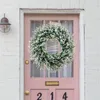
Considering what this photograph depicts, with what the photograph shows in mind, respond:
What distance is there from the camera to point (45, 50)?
6016 mm

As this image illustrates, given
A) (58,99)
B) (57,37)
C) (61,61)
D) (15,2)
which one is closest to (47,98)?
(58,99)

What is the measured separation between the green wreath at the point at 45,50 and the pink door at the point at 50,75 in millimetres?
127

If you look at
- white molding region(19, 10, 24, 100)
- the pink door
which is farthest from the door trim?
the pink door

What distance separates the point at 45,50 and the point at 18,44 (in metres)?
0.47

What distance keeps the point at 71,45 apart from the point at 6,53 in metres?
1.11

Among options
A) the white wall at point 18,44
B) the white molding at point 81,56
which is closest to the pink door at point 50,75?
the white molding at point 81,56

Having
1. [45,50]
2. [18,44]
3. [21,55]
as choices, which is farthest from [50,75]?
[18,44]

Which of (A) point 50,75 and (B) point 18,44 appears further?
(A) point 50,75

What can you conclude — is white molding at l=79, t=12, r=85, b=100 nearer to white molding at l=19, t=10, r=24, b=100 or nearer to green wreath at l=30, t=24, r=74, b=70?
green wreath at l=30, t=24, r=74, b=70

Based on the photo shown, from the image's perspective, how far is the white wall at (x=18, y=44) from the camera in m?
5.95

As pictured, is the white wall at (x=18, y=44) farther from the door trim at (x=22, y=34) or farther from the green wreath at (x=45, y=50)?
the green wreath at (x=45, y=50)

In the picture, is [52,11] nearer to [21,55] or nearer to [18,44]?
[18,44]

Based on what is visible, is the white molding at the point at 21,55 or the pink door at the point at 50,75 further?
the pink door at the point at 50,75

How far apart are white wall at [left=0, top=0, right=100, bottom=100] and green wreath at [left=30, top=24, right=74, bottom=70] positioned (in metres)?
0.29
